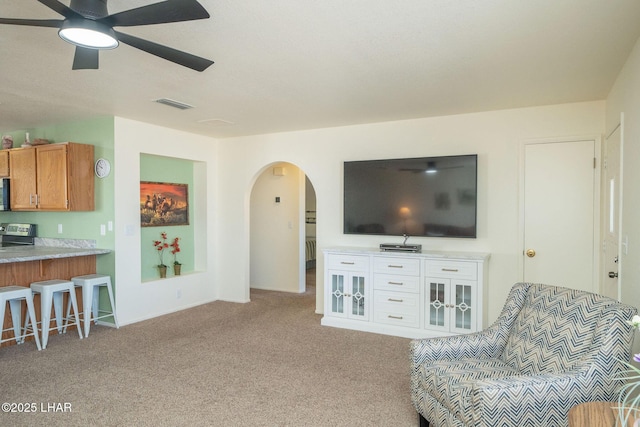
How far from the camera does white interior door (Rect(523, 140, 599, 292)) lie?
412cm

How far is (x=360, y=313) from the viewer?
4.74 meters

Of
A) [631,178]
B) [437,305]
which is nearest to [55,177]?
[437,305]

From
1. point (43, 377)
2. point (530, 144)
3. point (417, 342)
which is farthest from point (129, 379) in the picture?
point (530, 144)

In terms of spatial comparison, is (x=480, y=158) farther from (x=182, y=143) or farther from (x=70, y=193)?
(x=70, y=193)

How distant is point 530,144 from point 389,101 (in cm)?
160

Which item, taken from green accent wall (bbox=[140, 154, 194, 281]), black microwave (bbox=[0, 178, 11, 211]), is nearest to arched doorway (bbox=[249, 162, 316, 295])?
green accent wall (bbox=[140, 154, 194, 281])

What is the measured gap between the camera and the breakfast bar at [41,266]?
13.8ft

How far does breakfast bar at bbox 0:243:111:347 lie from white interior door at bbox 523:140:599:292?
15.7 ft

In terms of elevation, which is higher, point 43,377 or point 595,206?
point 595,206

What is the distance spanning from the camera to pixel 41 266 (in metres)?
4.51

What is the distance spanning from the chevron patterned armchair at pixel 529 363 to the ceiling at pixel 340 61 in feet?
5.30

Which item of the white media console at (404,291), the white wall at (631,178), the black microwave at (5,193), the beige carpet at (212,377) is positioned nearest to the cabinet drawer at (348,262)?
the white media console at (404,291)

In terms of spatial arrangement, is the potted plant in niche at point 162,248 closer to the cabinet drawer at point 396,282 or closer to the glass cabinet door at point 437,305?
the cabinet drawer at point 396,282

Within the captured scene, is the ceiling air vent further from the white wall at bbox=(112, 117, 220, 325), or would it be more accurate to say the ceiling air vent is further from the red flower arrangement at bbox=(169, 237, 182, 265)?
the red flower arrangement at bbox=(169, 237, 182, 265)
